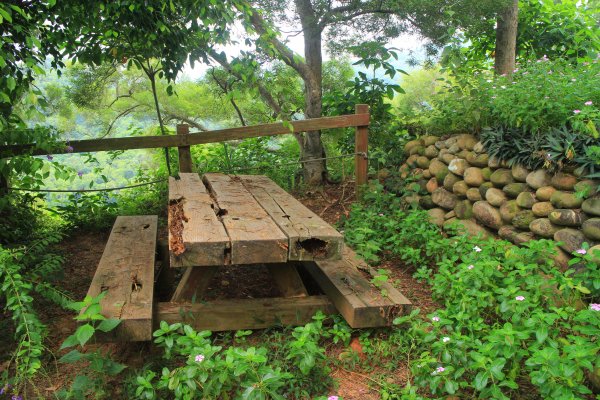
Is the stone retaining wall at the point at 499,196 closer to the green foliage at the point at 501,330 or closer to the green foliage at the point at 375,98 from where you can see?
the green foliage at the point at 501,330

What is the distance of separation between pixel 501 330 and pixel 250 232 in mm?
1311

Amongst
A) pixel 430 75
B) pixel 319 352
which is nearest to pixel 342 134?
pixel 319 352

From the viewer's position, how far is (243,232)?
8.32ft

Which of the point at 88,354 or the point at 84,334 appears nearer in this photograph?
the point at 84,334

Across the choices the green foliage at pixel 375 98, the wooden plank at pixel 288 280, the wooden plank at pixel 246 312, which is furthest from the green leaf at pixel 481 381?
the green foliage at pixel 375 98

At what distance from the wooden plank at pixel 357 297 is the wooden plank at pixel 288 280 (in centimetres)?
16

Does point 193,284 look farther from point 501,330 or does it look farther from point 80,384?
point 501,330

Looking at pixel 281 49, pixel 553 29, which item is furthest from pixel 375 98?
pixel 553 29

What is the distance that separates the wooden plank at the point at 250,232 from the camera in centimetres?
242

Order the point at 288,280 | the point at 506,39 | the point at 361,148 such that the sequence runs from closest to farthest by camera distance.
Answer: the point at 288,280 → the point at 361,148 → the point at 506,39

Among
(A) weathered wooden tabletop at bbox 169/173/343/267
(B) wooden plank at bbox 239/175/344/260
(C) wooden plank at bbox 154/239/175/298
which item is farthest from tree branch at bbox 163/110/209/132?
(B) wooden plank at bbox 239/175/344/260

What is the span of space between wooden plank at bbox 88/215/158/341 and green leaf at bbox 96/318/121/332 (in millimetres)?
70

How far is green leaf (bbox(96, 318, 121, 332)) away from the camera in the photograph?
2217mm

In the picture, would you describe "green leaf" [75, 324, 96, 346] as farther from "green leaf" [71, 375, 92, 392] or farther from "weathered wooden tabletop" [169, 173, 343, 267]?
"weathered wooden tabletop" [169, 173, 343, 267]
